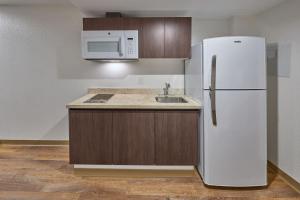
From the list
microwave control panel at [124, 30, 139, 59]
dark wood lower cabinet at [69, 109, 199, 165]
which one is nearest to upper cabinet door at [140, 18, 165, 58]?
microwave control panel at [124, 30, 139, 59]

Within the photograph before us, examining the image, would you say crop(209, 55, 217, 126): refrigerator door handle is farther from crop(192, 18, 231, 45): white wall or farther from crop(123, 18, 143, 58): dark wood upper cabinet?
crop(192, 18, 231, 45): white wall

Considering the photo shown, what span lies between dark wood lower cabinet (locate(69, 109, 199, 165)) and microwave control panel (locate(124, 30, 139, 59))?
2.78 feet

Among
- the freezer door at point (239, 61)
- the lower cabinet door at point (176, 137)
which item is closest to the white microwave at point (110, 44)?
the lower cabinet door at point (176, 137)

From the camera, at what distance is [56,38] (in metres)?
4.02

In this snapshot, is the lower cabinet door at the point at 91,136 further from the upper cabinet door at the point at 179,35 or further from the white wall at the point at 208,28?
the white wall at the point at 208,28

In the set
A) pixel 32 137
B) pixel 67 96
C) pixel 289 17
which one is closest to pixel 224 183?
pixel 289 17

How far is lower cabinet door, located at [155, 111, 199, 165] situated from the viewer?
2.85 meters

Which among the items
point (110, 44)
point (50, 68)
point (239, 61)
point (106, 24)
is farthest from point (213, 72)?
point (50, 68)

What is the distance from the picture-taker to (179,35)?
3361 millimetres

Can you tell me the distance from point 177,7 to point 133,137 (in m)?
1.67

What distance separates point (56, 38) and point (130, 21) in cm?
139

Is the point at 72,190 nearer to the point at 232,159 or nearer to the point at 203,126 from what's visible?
the point at 203,126

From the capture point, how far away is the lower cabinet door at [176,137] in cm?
285

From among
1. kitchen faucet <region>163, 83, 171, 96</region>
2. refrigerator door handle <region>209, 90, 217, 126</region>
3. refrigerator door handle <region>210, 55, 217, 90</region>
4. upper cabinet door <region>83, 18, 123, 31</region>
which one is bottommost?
refrigerator door handle <region>209, 90, 217, 126</region>
